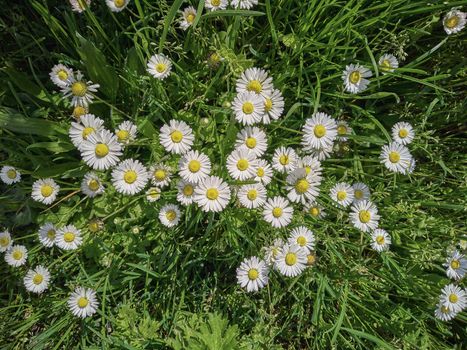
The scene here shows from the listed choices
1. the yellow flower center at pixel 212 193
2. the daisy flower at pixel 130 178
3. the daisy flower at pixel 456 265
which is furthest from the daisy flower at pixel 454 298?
the daisy flower at pixel 130 178

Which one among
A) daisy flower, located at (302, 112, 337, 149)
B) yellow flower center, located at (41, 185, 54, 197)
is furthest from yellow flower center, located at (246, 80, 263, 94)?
yellow flower center, located at (41, 185, 54, 197)

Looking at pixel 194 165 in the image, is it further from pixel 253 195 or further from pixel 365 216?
pixel 365 216

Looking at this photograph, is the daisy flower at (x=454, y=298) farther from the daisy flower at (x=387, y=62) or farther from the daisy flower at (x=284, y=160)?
the daisy flower at (x=387, y=62)

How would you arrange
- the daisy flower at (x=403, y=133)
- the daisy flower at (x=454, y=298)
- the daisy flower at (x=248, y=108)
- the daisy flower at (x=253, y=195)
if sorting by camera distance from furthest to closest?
the daisy flower at (x=403, y=133) < the daisy flower at (x=454, y=298) < the daisy flower at (x=253, y=195) < the daisy flower at (x=248, y=108)

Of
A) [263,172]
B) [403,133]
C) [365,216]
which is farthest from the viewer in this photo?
[403,133]

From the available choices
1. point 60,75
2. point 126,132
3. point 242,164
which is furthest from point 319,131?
point 60,75

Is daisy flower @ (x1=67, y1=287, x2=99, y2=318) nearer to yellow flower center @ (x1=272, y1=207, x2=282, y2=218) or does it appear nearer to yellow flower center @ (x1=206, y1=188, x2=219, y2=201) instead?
A: yellow flower center @ (x1=206, y1=188, x2=219, y2=201)
